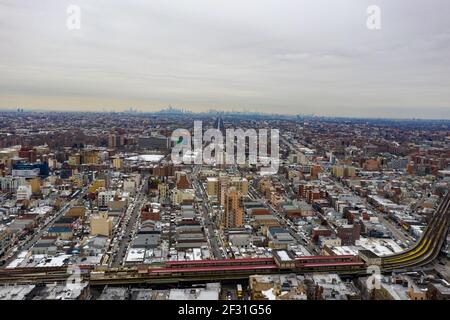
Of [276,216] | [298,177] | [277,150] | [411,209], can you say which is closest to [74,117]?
[277,150]

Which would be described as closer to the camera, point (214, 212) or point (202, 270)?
point (202, 270)

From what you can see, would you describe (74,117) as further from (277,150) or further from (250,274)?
(250,274)

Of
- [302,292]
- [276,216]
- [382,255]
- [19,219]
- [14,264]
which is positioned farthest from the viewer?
[276,216]

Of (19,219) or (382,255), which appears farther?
(19,219)

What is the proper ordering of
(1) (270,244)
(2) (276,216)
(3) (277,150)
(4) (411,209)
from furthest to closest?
(3) (277,150) < (4) (411,209) < (2) (276,216) < (1) (270,244)

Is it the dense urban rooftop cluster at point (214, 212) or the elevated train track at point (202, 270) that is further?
the elevated train track at point (202, 270)

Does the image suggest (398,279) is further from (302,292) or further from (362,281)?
(302,292)

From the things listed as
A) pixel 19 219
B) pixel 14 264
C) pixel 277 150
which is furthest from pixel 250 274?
pixel 277 150

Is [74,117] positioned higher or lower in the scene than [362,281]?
higher

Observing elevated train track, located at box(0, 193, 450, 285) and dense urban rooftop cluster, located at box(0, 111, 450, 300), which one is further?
elevated train track, located at box(0, 193, 450, 285)
